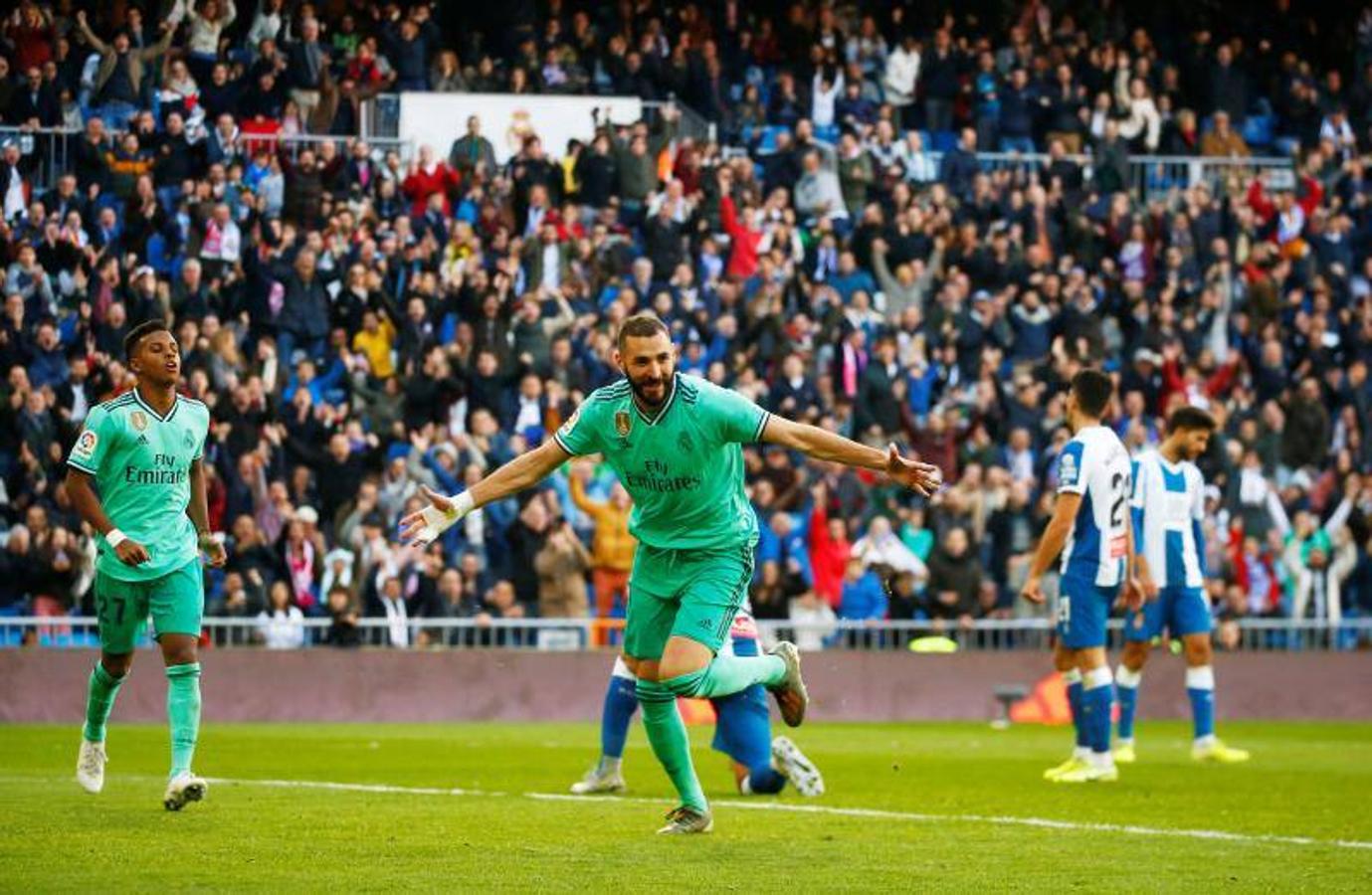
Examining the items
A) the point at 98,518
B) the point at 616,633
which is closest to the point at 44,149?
the point at 616,633

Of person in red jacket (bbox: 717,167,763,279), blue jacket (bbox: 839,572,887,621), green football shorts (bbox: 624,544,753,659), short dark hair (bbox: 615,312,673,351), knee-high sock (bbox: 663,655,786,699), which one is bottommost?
blue jacket (bbox: 839,572,887,621)

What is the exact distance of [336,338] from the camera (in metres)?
26.2

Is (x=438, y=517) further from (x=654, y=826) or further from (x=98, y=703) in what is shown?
(x=98, y=703)

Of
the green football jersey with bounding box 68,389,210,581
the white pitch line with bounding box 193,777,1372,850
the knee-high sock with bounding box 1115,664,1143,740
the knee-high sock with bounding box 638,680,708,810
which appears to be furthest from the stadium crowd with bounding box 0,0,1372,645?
the knee-high sock with bounding box 638,680,708,810

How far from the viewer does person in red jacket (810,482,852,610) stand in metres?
25.5

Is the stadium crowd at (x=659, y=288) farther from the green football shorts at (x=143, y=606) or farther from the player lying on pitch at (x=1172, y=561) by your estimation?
the green football shorts at (x=143, y=606)

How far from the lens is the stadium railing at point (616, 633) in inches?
917

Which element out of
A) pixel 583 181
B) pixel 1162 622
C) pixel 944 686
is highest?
pixel 583 181

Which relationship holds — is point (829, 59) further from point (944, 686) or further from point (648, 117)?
point (944, 686)

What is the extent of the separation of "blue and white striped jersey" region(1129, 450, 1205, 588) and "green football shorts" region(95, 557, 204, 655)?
25.0 ft

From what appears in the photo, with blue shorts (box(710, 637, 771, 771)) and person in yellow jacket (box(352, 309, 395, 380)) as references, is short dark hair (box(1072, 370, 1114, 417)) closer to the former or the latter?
blue shorts (box(710, 637, 771, 771))

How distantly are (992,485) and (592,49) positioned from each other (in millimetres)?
9194

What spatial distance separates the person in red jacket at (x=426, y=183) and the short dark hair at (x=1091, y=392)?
47.3ft

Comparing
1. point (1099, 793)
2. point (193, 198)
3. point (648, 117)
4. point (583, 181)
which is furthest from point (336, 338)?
point (1099, 793)
